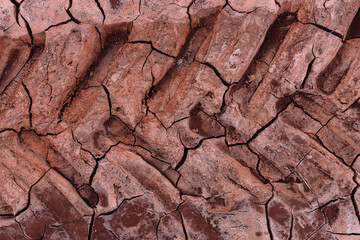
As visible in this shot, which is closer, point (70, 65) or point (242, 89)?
point (70, 65)

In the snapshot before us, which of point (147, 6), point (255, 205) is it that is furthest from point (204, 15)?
point (255, 205)

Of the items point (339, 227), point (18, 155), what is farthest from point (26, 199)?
point (339, 227)

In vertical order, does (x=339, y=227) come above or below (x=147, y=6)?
below

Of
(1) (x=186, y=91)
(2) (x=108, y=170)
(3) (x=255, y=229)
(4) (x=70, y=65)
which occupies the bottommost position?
(3) (x=255, y=229)

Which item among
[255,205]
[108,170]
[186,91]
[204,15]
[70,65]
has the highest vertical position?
[204,15]

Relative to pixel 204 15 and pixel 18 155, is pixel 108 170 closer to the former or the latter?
pixel 18 155

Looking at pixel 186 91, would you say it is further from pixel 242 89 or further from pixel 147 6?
pixel 147 6
